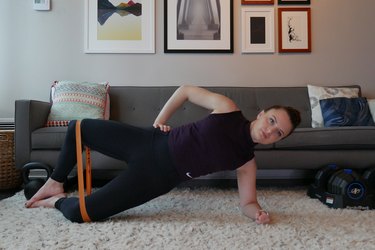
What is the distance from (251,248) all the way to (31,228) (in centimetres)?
93

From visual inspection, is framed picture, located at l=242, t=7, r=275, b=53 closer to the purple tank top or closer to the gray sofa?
the gray sofa

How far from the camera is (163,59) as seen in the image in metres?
2.93

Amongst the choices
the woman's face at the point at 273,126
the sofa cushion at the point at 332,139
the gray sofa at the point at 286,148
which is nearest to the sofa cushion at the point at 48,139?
the gray sofa at the point at 286,148

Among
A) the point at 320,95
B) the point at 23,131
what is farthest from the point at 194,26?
the point at 23,131

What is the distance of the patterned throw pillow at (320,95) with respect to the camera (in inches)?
102

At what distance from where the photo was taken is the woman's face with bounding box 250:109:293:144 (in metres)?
1.27

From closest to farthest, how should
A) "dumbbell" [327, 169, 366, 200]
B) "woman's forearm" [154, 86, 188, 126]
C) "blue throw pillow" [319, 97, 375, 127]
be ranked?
"woman's forearm" [154, 86, 188, 126]
"dumbbell" [327, 169, 366, 200]
"blue throw pillow" [319, 97, 375, 127]

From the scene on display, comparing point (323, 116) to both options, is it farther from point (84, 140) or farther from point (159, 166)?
point (84, 140)

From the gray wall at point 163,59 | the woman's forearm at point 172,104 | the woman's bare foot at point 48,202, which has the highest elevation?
the gray wall at point 163,59

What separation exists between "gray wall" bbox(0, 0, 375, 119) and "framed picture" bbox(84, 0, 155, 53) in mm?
67

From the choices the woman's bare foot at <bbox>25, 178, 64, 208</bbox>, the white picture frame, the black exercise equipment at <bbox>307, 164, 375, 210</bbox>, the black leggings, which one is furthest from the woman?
the white picture frame

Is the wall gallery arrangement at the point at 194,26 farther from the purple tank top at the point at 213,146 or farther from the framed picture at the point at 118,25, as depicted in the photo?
the purple tank top at the point at 213,146

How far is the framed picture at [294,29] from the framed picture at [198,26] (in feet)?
1.61

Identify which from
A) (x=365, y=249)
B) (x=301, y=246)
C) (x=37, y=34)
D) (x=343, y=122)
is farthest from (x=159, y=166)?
(x=37, y=34)
